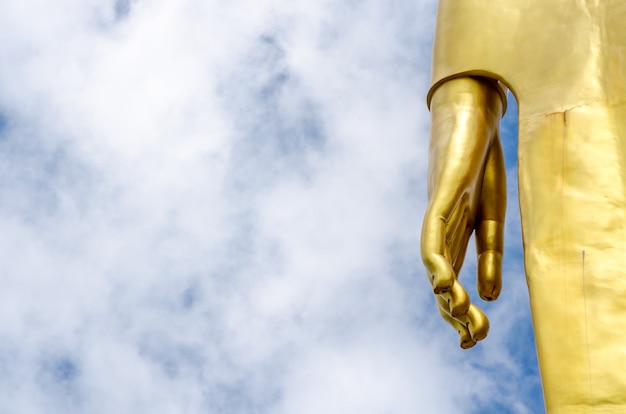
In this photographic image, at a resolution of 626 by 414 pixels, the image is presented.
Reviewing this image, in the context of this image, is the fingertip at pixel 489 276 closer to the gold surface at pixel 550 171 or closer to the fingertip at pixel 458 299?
the gold surface at pixel 550 171

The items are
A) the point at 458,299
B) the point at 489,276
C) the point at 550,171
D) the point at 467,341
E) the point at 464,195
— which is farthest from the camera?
the point at 489,276

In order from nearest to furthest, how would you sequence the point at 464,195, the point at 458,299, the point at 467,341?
the point at 458,299 → the point at 467,341 → the point at 464,195

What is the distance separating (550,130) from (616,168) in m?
0.39

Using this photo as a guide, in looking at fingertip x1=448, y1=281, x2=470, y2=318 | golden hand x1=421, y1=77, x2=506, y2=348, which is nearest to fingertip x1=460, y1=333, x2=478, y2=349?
golden hand x1=421, y1=77, x2=506, y2=348

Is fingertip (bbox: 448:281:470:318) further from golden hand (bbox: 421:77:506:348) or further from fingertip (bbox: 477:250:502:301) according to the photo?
fingertip (bbox: 477:250:502:301)

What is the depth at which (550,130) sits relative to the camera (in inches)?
230

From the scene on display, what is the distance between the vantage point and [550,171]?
5762 millimetres

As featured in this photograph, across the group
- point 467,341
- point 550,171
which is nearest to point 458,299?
point 467,341

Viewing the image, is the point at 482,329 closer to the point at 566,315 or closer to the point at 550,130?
the point at 566,315

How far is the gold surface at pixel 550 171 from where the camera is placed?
5363 millimetres

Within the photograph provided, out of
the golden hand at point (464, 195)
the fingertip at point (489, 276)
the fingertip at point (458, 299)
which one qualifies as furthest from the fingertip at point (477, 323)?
the fingertip at point (489, 276)

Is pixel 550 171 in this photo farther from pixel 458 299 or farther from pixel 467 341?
pixel 467 341

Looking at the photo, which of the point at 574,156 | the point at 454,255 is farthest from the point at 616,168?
the point at 454,255

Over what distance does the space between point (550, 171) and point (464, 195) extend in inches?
20.3
